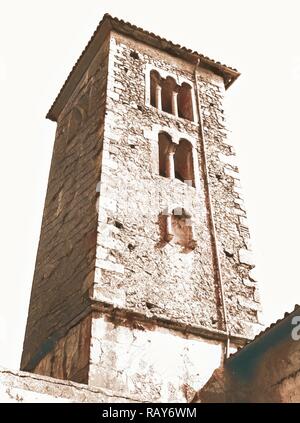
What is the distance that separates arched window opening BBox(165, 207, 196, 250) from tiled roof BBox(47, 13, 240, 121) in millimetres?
4527

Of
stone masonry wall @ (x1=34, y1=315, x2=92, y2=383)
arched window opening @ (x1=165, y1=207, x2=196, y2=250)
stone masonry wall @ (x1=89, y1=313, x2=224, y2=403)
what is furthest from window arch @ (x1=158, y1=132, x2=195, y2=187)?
stone masonry wall @ (x1=34, y1=315, x2=92, y2=383)

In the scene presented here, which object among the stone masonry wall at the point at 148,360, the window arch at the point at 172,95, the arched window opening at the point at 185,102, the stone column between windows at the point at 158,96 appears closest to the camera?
the stone masonry wall at the point at 148,360

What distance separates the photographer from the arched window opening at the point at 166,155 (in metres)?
8.28

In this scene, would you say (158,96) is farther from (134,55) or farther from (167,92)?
(134,55)

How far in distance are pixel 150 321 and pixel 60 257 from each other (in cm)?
204

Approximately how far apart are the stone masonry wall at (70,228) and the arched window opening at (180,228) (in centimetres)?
108

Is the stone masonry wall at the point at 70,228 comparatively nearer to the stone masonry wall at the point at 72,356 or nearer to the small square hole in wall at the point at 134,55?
the stone masonry wall at the point at 72,356

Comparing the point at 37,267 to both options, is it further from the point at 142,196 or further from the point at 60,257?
the point at 142,196

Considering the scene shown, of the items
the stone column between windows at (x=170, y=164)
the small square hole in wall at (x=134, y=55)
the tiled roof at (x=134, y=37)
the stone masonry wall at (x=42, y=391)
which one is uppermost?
the tiled roof at (x=134, y=37)

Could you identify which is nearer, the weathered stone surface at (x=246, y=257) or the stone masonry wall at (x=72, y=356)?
the stone masonry wall at (x=72, y=356)

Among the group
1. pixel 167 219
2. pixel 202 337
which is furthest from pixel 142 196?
pixel 202 337

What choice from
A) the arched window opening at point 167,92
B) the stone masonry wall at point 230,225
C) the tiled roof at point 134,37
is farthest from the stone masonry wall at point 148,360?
the tiled roof at point 134,37

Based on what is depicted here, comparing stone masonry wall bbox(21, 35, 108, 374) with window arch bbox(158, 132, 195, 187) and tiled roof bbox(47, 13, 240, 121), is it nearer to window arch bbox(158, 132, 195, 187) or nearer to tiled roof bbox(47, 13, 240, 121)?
tiled roof bbox(47, 13, 240, 121)

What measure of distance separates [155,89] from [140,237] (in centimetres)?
394
